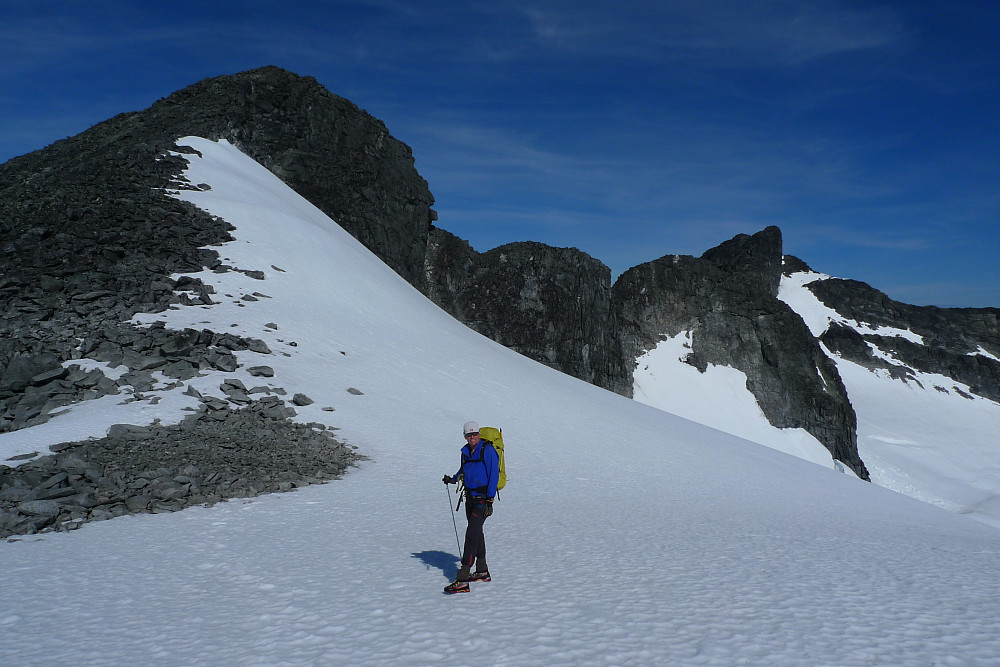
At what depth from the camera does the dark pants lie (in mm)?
7268

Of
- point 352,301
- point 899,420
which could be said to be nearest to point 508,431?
point 352,301

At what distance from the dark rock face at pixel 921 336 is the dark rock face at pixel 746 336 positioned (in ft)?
142

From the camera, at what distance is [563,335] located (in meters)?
58.8

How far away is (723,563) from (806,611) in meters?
1.94

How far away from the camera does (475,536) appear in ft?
24.1

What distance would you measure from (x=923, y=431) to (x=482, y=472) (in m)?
117

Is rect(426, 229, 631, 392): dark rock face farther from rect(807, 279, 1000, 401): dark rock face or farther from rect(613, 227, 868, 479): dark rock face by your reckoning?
rect(807, 279, 1000, 401): dark rock face

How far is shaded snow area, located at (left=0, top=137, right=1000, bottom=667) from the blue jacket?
1.17 m

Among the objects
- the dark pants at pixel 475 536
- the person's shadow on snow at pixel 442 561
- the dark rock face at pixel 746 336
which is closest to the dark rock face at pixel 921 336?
the dark rock face at pixel 746 336

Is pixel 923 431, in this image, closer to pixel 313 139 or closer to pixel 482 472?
pixel 313 139

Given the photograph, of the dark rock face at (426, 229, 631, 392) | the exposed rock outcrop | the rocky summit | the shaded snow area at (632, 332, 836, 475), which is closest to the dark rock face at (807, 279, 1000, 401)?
the rocky summit

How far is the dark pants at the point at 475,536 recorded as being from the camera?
23.8ft

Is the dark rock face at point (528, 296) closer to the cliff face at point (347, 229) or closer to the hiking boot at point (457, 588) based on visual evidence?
the cliff face at point (347, 229)

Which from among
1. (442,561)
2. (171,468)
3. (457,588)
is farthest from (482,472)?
(171,468)
